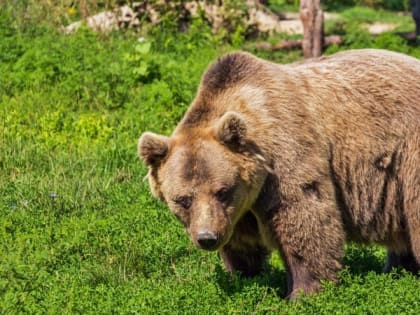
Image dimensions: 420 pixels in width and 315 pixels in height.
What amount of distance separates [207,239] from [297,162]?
2.44 feet

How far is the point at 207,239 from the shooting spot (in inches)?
224

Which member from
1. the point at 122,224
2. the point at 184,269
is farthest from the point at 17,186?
the point at 184,269

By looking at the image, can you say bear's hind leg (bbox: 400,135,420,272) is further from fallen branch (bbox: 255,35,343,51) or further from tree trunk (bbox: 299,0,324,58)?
fallen branch (bbox: 255,35,343,51)

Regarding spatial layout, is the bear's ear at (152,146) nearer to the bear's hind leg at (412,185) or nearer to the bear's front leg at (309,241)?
the bear's front leg at (309,241)

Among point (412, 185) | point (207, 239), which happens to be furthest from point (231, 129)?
point (412, 185)

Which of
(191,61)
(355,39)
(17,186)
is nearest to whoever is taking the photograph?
(17,186)

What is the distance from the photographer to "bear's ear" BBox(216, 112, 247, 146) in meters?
5.77

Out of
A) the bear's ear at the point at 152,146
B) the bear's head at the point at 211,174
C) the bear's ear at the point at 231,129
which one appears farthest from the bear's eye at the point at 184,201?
the bear's ear at the point at 231,129

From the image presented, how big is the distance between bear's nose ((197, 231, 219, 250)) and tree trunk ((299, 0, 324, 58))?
24.4ft

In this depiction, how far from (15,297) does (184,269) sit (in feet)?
4.37

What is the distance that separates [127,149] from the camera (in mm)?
9148

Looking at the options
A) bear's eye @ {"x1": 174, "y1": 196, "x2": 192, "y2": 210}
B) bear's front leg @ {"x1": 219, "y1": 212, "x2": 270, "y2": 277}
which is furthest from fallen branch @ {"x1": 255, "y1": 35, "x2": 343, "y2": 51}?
bear's eye @ {"x1": 174, "y1": 196, "x2": 192, "y2": 210}

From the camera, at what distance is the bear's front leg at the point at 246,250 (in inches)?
245

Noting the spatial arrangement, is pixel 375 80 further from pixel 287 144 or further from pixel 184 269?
pixel 184 269
